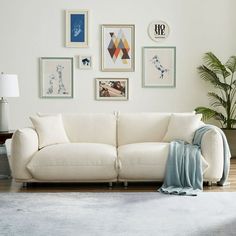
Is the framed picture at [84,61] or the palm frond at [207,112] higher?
the framed picture at [84,61]

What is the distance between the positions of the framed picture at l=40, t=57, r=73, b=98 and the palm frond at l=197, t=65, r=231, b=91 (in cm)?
197

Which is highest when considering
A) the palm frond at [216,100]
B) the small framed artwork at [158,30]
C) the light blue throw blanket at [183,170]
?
the small framed artwork at [158,30]

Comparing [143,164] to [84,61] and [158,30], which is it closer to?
[84,61]

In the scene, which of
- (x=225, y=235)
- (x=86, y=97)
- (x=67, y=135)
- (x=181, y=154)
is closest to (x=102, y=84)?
(x=86, y=97)

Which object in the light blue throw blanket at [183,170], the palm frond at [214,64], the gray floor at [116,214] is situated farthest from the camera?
the palm frond at [214,64]

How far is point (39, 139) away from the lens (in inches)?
193

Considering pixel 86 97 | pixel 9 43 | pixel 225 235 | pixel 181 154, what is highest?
pixel 9 43

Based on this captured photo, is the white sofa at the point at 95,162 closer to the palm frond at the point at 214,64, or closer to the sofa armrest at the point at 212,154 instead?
the sofa armrest at the point at 212,154

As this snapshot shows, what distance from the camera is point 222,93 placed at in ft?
22.8

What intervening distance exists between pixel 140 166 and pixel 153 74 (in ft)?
8.46

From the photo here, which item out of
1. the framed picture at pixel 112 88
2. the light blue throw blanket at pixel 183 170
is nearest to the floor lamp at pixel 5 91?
the framed picture at pixel 112 88

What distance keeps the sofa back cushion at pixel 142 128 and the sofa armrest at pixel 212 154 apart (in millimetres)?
762

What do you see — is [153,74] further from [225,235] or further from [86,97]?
[225,235]

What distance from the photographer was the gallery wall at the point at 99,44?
677 centimetres
